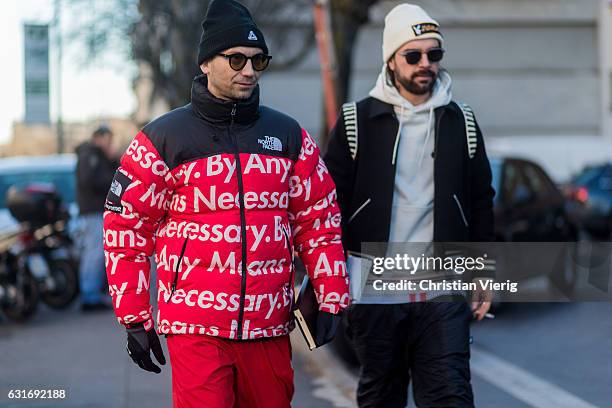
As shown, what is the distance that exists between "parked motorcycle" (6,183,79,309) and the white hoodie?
→ 6777 millimetres

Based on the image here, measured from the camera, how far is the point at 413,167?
4.73 meters

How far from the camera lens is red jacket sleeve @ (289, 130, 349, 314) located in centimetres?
412

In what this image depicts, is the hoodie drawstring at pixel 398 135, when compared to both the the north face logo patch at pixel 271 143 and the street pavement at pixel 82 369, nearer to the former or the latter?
the the north face logo patch at pixel 271 143

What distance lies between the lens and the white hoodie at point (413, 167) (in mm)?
4688

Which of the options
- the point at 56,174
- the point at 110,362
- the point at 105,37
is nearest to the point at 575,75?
the point at 105,37

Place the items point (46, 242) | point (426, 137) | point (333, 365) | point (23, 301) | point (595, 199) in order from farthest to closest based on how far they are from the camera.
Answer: point (595, 199) → point (46, 242) → point (23, 301) → point (333, 365) → point (426, 137)

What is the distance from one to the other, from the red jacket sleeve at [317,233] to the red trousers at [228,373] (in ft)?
0.88

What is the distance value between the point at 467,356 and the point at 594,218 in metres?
13.4

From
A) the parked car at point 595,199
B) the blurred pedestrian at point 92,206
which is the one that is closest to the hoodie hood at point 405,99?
the blurred pedestrian at point 92,206

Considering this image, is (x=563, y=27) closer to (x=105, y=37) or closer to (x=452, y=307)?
(x=105, y=37)

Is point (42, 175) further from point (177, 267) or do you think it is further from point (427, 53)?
point (177, 267)

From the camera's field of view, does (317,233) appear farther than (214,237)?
Yes

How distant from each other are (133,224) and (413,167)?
1.32 m

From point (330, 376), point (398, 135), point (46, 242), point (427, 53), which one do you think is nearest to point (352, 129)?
point (398, 135)
